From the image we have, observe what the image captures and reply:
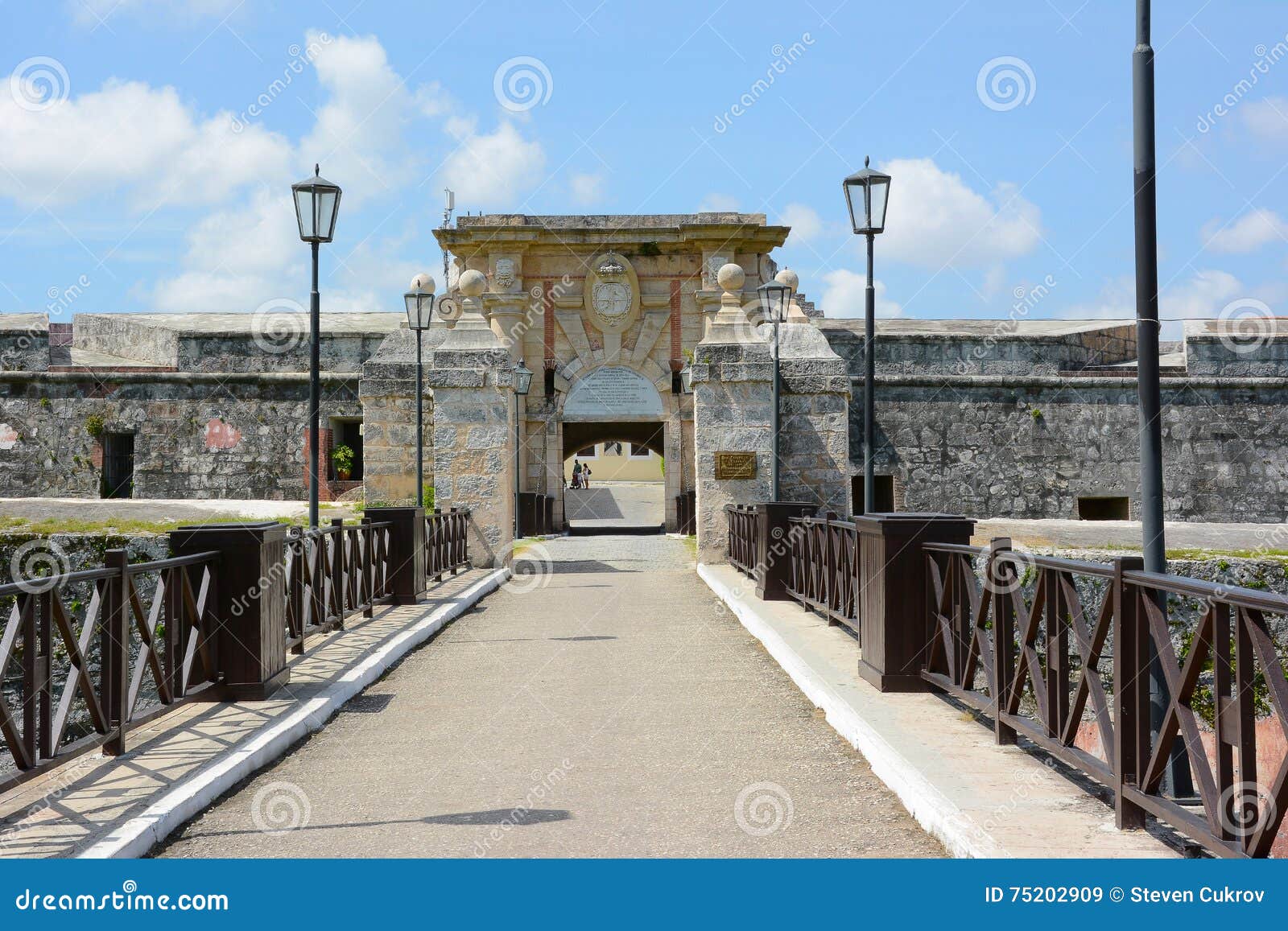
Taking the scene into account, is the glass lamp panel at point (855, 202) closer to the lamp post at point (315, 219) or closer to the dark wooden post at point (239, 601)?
the lamp post at point (315, 219)

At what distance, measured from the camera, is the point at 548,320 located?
2470 cm

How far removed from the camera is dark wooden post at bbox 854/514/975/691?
21.0 feet

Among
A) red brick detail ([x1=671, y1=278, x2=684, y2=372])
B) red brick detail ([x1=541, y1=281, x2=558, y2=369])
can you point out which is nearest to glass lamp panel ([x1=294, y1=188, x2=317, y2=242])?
red brick detail ([x1=541, y1=281, x2=558, y2=369])

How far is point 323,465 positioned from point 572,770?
1962 centimetres

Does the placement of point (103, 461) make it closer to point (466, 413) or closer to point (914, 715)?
point (466, 413)

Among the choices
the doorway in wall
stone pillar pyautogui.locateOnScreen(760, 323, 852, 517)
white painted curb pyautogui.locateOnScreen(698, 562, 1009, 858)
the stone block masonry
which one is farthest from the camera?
the doorway in wall

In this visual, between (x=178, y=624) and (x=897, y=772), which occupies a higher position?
(x=178, y=624)

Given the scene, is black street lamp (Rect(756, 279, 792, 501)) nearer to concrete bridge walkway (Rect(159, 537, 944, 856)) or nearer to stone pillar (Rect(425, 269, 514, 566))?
stone pillar (Rect(425, 269, 514, 566))

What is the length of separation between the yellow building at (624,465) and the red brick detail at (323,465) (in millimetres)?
30880

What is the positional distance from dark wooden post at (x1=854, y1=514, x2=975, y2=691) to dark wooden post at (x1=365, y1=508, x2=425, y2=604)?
19.4 feet

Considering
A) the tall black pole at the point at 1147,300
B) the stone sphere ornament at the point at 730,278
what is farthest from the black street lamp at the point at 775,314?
the tall black pole at the point at 1147,300

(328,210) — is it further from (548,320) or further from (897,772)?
(548,320)

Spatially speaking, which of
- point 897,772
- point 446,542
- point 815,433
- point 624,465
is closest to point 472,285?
point 446,542

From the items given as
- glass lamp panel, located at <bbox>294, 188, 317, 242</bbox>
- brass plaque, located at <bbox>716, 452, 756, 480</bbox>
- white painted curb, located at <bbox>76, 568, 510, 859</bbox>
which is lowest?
white painted curb, located at <bbox>76, 568, 510, 859</bbox>
